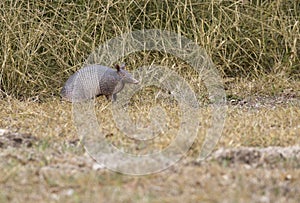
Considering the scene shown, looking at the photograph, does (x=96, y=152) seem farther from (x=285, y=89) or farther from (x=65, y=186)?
(x=285, y=89)

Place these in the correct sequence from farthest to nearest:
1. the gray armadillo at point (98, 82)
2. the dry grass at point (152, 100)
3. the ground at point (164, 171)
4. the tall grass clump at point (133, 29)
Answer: the tall grass clump at point (133, 29)
the gray armadillo at point (98, 82)
the dry grass at point (152, 100)
the ground at point (164, 171)

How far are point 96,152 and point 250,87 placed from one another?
2.48 metres

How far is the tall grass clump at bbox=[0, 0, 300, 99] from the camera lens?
6078 millimetres

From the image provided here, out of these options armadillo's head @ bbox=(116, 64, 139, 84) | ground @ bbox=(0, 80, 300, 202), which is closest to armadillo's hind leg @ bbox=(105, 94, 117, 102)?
armadillo's head @ bbox=(116, 64, 139, 84)

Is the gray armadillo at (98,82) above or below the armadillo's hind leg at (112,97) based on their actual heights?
above

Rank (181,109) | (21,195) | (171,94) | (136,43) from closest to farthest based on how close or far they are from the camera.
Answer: (21,195) < (181,109) < (171,94) < (136,43)

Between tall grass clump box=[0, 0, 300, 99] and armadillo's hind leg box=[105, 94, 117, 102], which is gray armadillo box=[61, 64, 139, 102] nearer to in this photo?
armadillo's hind leg box=[105, 94, 117, 102]

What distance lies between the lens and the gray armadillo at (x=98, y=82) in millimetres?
5352

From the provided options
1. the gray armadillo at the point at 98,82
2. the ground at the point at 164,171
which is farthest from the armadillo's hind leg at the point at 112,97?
the ground at the point at 164,171

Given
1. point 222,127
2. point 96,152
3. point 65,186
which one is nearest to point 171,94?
point 222,127

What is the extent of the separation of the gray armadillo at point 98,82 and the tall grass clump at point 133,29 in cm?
57

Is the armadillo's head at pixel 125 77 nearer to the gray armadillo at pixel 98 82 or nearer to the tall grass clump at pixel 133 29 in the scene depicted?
the gray armadillo at pixel 98 82

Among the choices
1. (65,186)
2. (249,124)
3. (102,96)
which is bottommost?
(102,96)

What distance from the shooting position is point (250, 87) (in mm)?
5883
